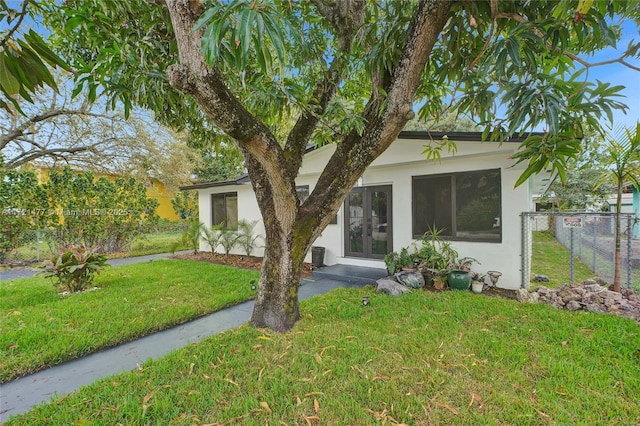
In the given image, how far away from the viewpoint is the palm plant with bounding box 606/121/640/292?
4535 mm

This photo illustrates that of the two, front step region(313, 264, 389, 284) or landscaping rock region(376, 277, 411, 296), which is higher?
landscaping rock region(376, 277, 411, 296)

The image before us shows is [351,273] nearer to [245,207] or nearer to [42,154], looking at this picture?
[245,207]

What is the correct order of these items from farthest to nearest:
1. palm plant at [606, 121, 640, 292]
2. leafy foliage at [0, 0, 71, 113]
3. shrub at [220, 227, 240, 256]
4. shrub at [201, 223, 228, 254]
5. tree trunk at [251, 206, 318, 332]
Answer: shrub at [201, 223, 228, 254] < shrub at [220, 227, 240, 256] < palm plant at [606, 121, 640, 292] < tree trunk at [251, 206, 318, 332] < leafy foliage at [0, 0, 71, 113]

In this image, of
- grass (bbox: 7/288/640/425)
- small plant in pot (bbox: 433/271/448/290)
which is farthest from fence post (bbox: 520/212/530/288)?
grass (bbox: 7/288/640/425)

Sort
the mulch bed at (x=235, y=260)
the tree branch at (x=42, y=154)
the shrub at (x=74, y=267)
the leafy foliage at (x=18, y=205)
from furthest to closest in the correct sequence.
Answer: the tree branch at (x=42, y=154) < the mulch bed at (x=235, y=260) < the leafy foliage at (x=18, y=205) < the shrub at (x=74, y=267)

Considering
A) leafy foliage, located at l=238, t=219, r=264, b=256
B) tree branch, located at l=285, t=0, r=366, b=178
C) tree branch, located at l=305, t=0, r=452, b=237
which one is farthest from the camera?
leafy foliage, located at l=238, t=219, r=264, b=256

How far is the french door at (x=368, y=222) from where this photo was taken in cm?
760

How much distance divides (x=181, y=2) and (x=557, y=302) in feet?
21.7

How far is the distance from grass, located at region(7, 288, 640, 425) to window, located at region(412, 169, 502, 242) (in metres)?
2.48

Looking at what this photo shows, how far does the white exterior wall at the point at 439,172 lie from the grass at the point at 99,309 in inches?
129

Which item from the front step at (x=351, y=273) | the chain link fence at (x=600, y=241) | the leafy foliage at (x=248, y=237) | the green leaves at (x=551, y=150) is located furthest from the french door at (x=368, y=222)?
the green leaves at (x=551, y=150)

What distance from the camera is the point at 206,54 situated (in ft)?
5.39

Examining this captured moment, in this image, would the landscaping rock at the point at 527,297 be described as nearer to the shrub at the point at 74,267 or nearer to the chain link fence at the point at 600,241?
the chain link fence at the point at 600,241

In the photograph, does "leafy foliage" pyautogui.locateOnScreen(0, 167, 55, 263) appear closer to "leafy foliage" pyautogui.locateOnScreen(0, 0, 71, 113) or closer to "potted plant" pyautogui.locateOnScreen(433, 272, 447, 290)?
"leafy foliage" pyautogui.locateOnScreen(0, 0, 71, 113)
